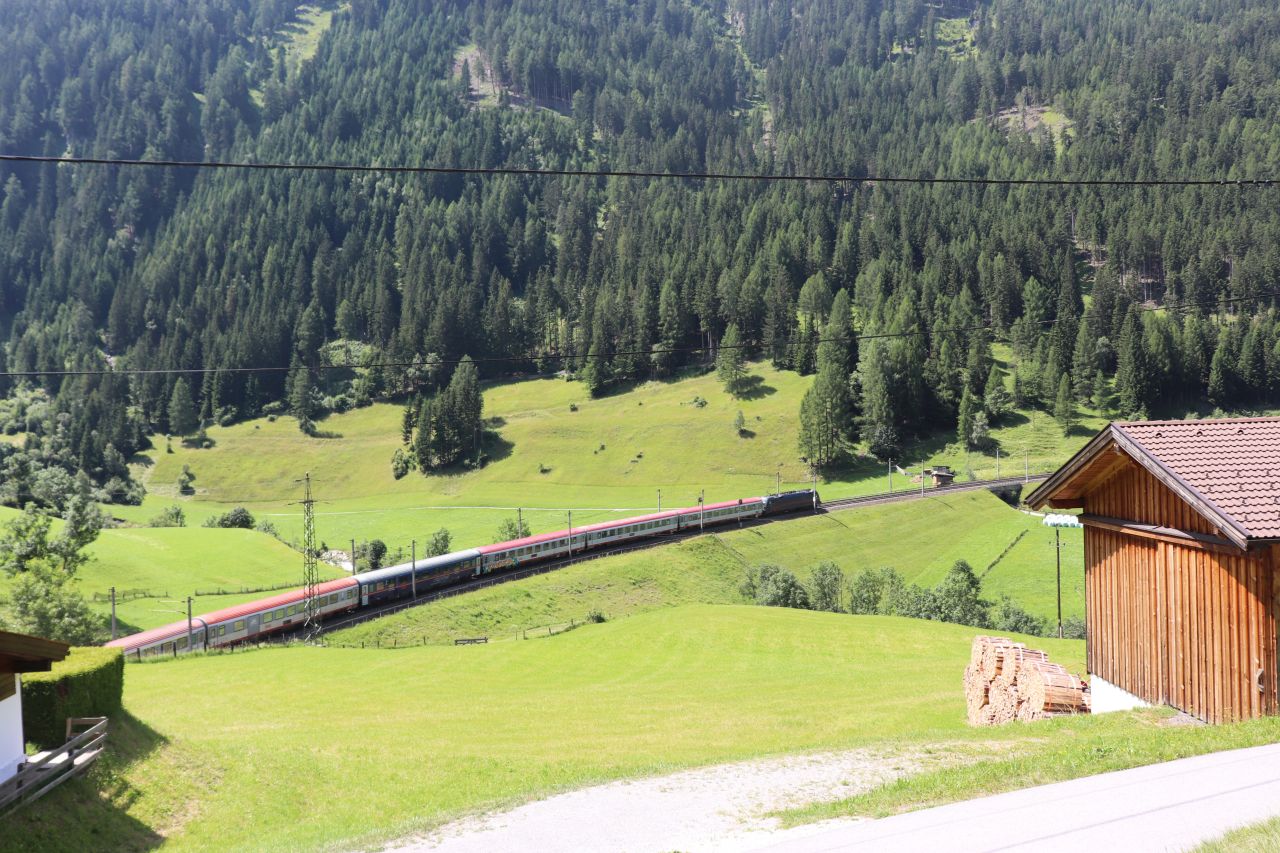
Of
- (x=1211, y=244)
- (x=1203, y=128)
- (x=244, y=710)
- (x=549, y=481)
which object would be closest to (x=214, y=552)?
(x=549, y=481)

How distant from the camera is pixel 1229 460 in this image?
14.6 meters

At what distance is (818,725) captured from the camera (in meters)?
23.2

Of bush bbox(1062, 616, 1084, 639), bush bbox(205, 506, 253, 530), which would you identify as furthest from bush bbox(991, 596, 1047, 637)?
bush bbox(205, 506, 253, 530)

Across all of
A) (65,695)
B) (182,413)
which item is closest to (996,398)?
(65,695)

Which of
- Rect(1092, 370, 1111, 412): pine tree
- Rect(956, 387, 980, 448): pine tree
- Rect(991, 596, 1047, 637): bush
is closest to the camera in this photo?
Rect(991, 596, 1047, 637): bush

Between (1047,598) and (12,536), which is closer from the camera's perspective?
(12,536)

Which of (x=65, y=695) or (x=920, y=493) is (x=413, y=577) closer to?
(x=65, y=695)

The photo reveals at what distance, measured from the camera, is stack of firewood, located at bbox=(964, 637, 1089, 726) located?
60.6 feet

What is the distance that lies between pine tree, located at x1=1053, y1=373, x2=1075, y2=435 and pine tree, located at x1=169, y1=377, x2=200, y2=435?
132836 mm

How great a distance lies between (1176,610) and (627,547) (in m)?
63.2

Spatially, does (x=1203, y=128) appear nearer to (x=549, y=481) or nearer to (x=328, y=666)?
(x=549, y=481)

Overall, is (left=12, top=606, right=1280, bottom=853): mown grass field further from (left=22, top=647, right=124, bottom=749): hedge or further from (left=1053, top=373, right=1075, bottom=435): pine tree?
(left=1053, top=373, right=1075, bottom=435): pine tree

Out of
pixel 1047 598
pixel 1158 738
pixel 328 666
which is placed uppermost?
pixel 1158 738

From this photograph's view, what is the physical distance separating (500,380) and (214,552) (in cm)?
8687
